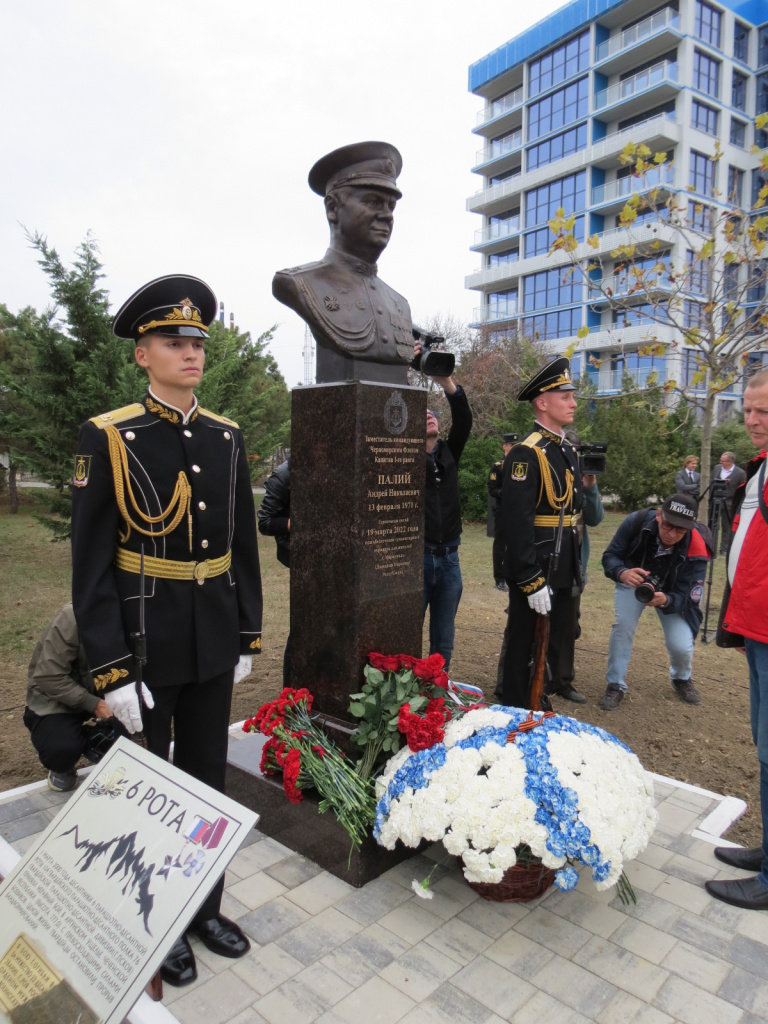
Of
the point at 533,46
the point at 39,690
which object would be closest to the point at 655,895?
the point at 39,690

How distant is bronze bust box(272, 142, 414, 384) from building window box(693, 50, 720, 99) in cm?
3425

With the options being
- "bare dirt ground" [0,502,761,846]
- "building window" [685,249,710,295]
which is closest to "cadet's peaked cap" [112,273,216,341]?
"bare dirt ground" [0,502,761,846]

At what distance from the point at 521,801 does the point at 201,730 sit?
1142mm

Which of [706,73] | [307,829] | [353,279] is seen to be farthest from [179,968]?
[706,73]

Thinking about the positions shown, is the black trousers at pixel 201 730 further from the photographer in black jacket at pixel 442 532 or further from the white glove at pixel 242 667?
the photographer in black jacket at pixel 442 532

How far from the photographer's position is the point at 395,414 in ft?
10.6

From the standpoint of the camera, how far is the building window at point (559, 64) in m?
33.8

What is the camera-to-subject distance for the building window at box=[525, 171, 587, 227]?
33.8 m

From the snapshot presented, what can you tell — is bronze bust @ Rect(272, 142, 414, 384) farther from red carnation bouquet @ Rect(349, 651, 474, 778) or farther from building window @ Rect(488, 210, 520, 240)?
building window @ Rect(488, 210, 520, 240)

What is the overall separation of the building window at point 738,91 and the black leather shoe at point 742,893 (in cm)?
3768

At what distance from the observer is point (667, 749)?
14.0 feet

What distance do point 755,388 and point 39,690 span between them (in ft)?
10.9

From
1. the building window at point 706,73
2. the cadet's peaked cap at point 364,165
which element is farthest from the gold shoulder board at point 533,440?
the building window at point 706,73

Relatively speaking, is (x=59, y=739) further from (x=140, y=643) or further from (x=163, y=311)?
(x=163, y=311)
